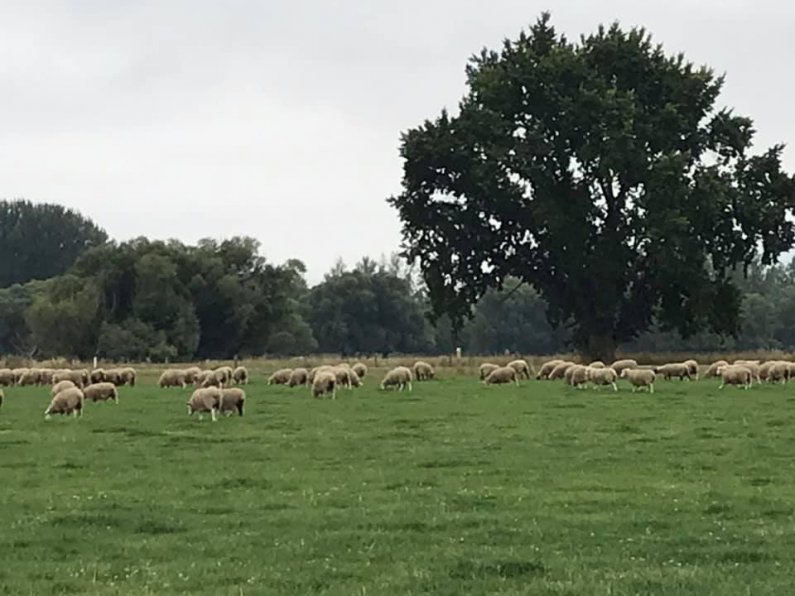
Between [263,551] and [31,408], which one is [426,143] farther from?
[263,551]

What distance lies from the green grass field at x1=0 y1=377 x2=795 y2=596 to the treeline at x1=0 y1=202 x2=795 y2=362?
4081 centimetres

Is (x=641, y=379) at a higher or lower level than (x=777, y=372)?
lower

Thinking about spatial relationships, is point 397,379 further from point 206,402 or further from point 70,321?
point 70,321

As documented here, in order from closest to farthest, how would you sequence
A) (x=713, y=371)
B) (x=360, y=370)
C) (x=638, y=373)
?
(x=638, y=373) → (x=713, y=371) → (x=360, y=370)

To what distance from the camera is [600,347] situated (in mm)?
62031

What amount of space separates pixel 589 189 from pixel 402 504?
1878 inches

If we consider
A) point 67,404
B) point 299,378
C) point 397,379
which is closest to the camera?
point 67,404

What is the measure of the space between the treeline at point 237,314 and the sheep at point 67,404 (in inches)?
1475

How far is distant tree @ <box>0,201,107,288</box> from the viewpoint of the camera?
139m

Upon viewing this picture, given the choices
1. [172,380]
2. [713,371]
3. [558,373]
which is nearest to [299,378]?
[172,380]

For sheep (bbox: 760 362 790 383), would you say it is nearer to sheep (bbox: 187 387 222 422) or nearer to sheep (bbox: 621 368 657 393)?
sheep (bbox: 621 368 657 393)

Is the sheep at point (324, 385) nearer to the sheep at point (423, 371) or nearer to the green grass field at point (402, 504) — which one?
the green grass field at point (402, 504)

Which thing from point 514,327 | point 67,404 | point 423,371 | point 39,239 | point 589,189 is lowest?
point 67,404

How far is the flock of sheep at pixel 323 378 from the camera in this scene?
102 feet
